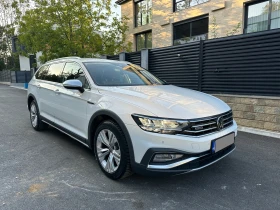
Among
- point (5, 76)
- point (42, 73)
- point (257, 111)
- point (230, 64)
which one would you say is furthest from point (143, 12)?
point (5, 76)

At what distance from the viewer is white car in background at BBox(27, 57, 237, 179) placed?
7.59ft

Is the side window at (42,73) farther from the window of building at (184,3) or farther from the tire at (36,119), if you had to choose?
the window of building at (184,3)

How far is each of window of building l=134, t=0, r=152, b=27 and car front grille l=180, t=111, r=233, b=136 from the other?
1308 centimetres

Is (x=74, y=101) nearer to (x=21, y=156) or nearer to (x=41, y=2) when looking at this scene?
(x=21, y=156)

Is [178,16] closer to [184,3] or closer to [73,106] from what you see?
[184,3]

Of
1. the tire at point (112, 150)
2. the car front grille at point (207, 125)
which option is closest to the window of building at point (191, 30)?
the car front grille at point (207, 125)

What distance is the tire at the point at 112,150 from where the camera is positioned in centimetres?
256

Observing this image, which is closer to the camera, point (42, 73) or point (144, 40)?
point (42, 73)

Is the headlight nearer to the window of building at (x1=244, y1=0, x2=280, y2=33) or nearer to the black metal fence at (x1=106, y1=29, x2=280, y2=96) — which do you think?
the black metal fence at (x1=106, y1=29, x2=280, y2=96)

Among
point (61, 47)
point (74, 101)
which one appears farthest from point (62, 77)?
point (61, 47)

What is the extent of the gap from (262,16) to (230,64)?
4881 mm

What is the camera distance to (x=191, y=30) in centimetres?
1162

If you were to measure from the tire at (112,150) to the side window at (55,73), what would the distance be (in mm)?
1755

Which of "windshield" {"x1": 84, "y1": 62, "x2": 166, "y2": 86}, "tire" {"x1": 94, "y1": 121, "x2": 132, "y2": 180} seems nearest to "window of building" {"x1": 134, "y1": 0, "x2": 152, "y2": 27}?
"windshield" {"x1": 84, "y1": 62, "x2": 166, "y2": 86}
